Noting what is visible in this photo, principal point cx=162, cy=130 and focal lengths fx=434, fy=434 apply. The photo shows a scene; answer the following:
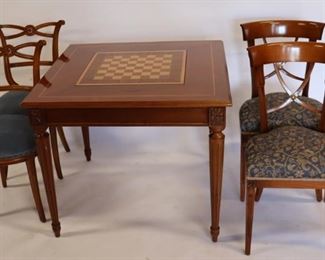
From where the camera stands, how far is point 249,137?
2080 mm

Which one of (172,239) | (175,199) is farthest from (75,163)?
(172,239)

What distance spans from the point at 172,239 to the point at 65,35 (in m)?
1.39

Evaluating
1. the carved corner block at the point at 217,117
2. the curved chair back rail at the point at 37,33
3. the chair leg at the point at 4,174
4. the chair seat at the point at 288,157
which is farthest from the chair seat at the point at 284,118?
the chair leg at the point at 4,174

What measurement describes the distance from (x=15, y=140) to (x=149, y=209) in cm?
78

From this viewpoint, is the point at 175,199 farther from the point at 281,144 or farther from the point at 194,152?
the point at 281,144

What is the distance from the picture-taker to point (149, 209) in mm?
2312

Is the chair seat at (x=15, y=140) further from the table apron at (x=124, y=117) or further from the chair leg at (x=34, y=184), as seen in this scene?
the table apron at (x=124, y=117)

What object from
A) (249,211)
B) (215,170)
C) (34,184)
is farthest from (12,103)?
(249,211)

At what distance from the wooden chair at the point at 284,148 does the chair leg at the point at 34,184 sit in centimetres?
102

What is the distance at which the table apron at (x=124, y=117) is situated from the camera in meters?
1.75

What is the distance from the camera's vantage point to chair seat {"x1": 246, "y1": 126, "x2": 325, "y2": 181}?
5.66 feet

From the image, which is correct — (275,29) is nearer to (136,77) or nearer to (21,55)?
(136,77)

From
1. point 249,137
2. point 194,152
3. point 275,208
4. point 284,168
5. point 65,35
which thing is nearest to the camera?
point 284,168

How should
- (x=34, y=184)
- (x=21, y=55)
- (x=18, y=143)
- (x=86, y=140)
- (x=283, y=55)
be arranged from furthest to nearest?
(x=86, y=140)
(x=21, y=55)
(x=34, y=184)
(x=18, y=143)
(x=283, y=55)
